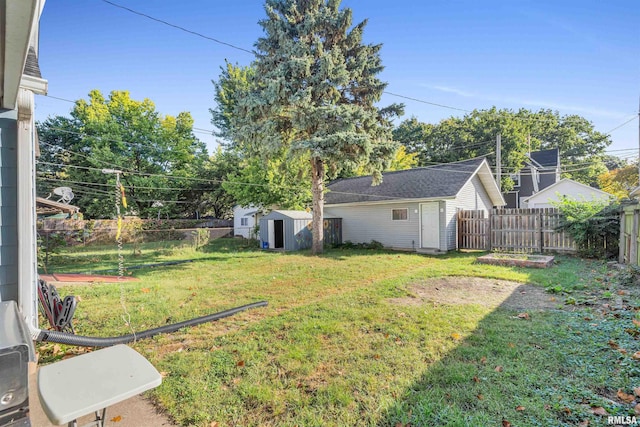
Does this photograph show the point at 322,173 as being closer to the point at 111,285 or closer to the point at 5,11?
the point at 111,285

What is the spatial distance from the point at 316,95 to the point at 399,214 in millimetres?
6544

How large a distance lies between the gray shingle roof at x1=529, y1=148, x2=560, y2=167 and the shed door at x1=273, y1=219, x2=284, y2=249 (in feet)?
84.3

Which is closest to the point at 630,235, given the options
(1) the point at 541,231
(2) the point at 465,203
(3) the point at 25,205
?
(1) the point at 541,231

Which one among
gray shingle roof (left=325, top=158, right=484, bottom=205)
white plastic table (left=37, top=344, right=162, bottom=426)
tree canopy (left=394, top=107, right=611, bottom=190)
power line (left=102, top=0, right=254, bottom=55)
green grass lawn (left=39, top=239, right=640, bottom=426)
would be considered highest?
tree canopy (left=394, top=107, right=611, bottom=190)

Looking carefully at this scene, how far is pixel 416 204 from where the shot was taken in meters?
13.1

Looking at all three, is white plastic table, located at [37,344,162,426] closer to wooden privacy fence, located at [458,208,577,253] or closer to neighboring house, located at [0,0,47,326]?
neighboring house, located at [0,0,47,326]

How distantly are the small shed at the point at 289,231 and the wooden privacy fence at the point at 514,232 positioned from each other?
244 inches

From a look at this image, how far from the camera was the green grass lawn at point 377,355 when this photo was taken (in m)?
Answer: 2.30

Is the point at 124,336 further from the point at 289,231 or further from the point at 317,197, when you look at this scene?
the point at 289,231

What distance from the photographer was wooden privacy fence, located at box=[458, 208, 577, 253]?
10.8 m

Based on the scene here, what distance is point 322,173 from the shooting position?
481 inches

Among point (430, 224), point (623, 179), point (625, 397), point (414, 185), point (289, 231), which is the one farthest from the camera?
point (623, 179)

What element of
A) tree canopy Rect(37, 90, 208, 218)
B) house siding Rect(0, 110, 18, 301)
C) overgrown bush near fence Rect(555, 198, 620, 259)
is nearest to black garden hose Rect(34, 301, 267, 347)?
house siding Rect(0, 110, 18, 301)

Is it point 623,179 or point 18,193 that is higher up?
point 623,179
